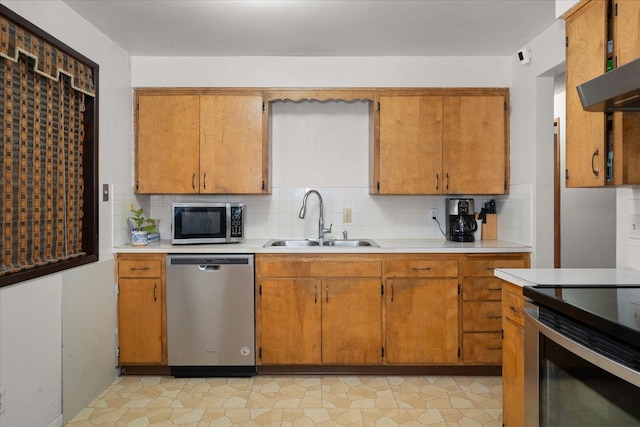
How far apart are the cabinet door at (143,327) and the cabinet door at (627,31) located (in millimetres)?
2951

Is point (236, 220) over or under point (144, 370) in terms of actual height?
over

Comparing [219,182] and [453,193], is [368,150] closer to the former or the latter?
[453,193]

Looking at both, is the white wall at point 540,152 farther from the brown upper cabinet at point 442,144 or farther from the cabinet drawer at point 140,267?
the cabinet drawer at point 140,267

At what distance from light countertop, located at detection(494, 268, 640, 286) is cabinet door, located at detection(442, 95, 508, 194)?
127 cm

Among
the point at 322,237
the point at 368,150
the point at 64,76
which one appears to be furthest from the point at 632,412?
the point at 64,76

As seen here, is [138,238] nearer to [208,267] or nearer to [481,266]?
[208,267]

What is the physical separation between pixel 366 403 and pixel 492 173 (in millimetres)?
1951

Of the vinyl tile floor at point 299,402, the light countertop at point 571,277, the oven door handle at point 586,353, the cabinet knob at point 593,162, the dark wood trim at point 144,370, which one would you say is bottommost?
the vinyl tile floor at point 299,402

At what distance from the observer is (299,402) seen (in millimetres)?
2494

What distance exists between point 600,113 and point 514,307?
0.97 metres

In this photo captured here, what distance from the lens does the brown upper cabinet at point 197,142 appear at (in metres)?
3.10

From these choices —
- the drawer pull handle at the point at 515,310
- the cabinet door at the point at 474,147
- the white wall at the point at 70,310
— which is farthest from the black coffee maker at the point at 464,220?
the white wall at the point at 70,310

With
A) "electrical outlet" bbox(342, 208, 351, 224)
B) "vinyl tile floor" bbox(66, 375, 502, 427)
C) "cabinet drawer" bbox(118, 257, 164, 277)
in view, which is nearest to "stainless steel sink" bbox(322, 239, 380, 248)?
"electrical outlet" bbox(342, 208, 351, 224)

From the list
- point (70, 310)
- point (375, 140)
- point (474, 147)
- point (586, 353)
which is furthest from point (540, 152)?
point (70, 310)
